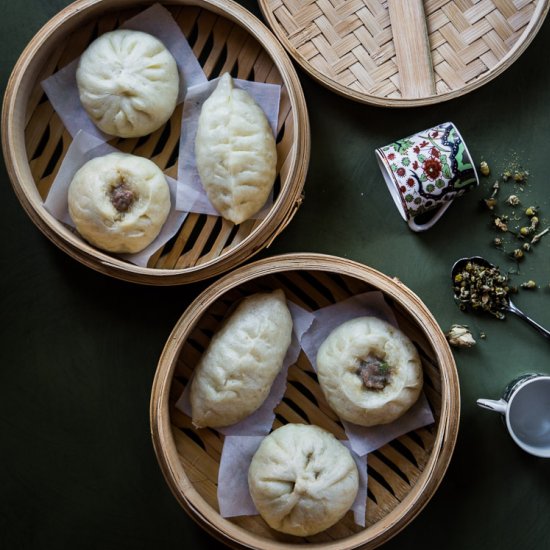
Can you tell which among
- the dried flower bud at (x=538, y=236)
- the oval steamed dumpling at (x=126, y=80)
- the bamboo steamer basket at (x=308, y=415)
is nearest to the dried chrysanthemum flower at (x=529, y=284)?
the dried flower bud at (x=538, y=236)

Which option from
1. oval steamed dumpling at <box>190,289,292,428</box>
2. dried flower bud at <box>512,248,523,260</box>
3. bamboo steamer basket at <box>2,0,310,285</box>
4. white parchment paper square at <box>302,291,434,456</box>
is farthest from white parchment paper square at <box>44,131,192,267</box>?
dried flower bud at <box>512,248,523,260</box>

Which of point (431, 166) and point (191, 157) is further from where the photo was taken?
point (191, 157)

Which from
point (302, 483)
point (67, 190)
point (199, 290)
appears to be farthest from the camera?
point (199, 290)

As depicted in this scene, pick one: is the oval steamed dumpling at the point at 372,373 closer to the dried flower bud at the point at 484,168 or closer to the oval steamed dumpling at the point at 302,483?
the oval steamed dumpling at the point at 302,483

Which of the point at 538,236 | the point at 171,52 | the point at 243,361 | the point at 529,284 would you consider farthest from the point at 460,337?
the point at 171,52

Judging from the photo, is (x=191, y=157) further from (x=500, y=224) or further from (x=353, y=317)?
(x=500, y=224)

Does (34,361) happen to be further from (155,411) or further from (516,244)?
(516,244)
